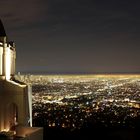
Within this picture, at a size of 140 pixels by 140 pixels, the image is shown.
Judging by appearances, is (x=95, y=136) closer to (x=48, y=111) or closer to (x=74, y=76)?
(x=48, y=111)

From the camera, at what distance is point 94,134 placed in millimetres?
30391

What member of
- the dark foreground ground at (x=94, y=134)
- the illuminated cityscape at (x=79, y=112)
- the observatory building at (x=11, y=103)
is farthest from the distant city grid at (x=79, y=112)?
the observatory building at (x=11, y=103)

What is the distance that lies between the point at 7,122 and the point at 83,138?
9002mm

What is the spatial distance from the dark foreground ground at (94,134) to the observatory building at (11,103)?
22.3ft

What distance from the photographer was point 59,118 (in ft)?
137

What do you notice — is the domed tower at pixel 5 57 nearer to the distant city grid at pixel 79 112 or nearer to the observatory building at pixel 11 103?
the observatory building at pixel 11 103

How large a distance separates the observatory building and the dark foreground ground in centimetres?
681

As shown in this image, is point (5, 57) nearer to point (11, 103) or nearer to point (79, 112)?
point (11, 103)

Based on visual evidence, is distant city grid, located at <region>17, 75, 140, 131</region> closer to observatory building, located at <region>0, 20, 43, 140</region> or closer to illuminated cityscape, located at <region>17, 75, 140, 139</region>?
illuminated cityscape, located at <region>17, 75, 140, 139</region>

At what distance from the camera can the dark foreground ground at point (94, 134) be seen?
27422 mm

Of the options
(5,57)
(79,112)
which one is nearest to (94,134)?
(5,57)

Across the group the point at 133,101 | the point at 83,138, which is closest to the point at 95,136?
the point at 83,138

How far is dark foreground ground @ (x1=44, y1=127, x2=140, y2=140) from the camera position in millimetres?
27422

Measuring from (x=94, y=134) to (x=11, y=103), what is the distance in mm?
10602
